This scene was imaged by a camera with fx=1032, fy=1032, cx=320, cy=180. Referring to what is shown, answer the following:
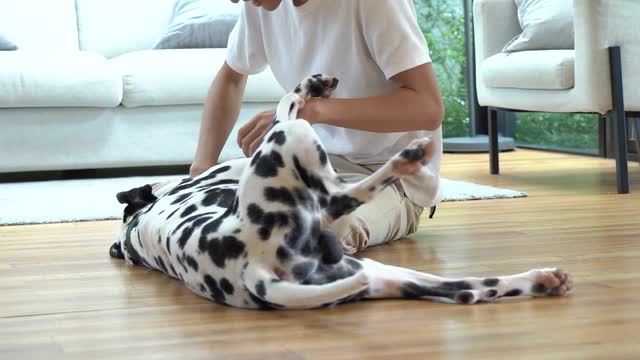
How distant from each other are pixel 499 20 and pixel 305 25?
2.33 m

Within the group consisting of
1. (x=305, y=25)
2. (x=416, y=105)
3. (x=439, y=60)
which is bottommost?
(x=439, y=60)

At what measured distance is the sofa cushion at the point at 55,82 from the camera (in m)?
4.46

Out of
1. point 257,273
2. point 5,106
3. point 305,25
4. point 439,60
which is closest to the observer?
point 257,273

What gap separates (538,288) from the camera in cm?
185

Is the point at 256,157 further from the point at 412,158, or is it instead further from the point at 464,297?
the point at 464,297

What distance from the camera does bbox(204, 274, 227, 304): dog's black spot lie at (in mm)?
1850

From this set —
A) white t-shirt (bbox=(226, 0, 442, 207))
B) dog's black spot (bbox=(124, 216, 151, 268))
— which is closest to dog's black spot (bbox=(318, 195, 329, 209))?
white t-shirt (bbox=(226, 0, 442, 207))

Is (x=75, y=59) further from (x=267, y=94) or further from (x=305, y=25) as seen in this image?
(x=305, y=25)

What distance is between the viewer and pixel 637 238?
255 centimetres

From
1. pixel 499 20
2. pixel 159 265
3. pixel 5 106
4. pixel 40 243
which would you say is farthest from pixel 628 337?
pixel 5 106

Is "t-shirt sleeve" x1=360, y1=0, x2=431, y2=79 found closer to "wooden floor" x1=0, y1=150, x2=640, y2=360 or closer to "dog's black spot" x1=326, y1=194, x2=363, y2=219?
"wooden floor" x1=0, y1=150, x2=640, y2=360

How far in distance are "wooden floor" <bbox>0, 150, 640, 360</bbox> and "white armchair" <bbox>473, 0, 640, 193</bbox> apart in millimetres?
740

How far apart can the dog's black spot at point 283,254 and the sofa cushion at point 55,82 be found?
3.01 m

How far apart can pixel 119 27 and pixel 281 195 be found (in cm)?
385
